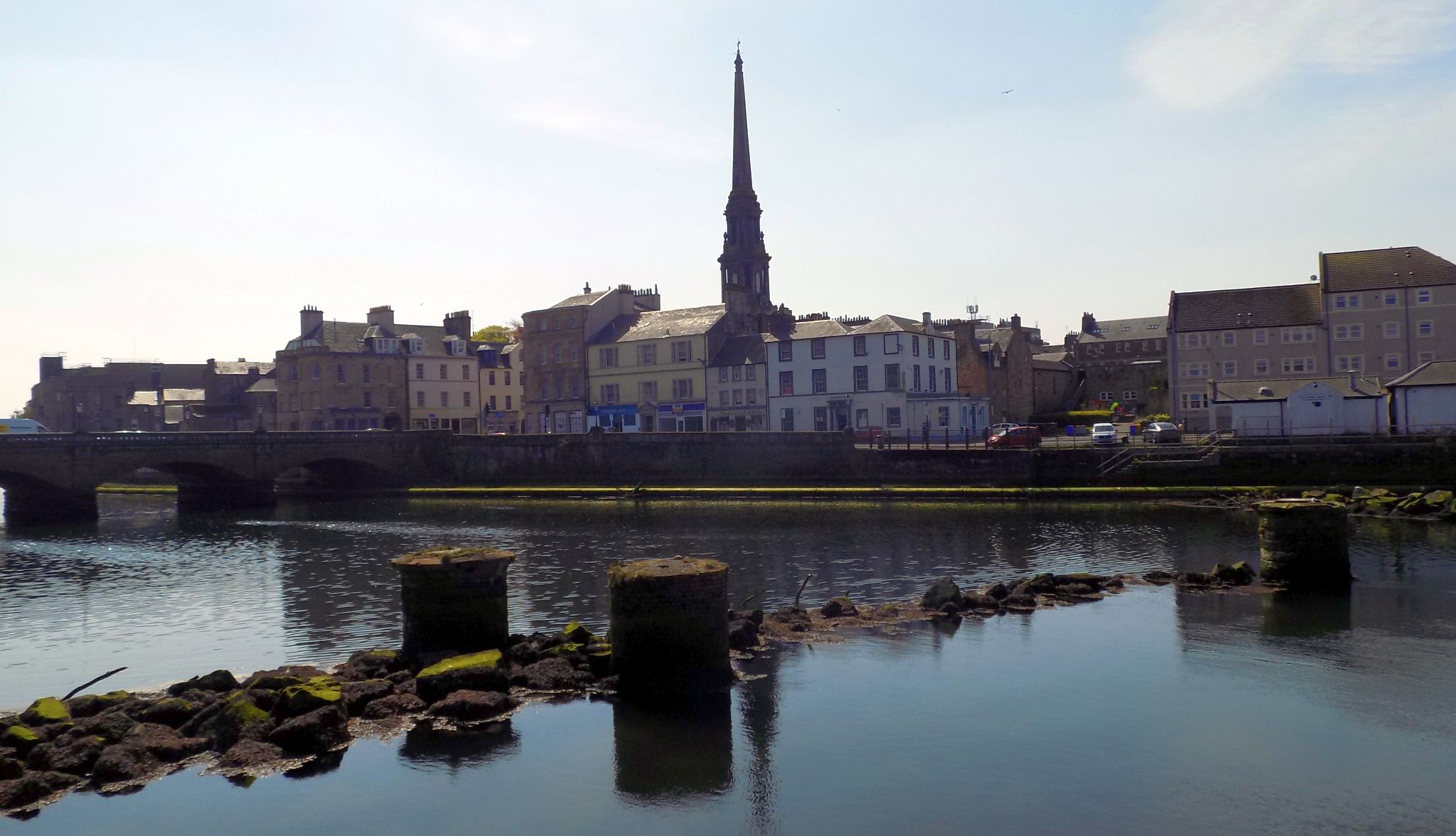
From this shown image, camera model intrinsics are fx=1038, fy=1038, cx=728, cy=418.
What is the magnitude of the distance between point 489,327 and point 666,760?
129304 millimetres

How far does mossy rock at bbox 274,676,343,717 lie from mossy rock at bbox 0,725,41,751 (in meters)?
3.53

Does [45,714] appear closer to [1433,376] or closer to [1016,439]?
[1016,439]

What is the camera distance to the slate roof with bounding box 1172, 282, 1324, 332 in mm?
77000

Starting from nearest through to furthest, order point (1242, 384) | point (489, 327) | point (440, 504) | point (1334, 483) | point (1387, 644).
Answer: point (1387, 644) < point (1334, 483) < point (1242, 384) < point (440, 504) < point (489, 327)

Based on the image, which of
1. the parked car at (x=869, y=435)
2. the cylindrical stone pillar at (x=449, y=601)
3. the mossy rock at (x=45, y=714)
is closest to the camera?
the mossy rock at (x=45, y=714)

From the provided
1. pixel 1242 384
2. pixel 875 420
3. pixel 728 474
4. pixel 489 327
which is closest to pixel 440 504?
pixel 728 474

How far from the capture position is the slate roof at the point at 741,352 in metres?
78.3

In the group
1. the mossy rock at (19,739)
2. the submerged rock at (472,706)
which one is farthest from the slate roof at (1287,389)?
the mossy rock at (19,739)

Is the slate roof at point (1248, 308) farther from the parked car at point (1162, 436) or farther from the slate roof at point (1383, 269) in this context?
the parked car at point (1162, 436)

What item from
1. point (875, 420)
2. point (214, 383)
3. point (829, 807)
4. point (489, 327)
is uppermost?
point (489, 327)

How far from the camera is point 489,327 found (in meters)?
141

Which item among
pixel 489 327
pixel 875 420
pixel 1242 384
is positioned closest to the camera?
pixel 1242 384

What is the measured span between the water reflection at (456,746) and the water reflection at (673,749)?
6.05 ft

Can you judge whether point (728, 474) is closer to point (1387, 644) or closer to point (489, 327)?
point (1387, 644)
